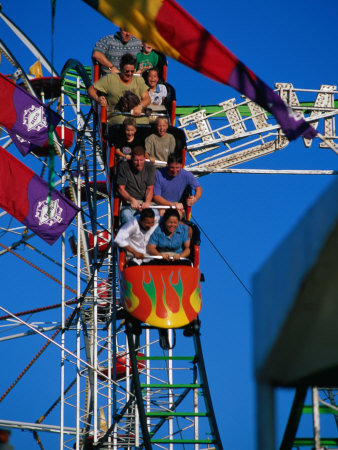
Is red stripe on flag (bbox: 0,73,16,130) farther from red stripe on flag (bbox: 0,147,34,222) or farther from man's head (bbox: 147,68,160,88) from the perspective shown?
man's head (bbox: 147,68,160,88)

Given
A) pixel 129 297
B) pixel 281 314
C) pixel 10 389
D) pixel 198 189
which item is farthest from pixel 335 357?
pixel 10 389

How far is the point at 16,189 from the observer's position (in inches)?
638

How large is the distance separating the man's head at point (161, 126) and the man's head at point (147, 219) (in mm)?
1925

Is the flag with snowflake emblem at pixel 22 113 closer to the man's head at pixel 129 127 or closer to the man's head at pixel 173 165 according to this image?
the man's head at pixel 129 127

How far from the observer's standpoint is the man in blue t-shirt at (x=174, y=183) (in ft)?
40.8

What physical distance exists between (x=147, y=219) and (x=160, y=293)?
0.86 metres

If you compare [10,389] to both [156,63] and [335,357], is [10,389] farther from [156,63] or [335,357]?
[335,357]

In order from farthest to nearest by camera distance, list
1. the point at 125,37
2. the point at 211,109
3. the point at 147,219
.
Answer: the point at 211,109
the point at 125,37
the point at 147,219

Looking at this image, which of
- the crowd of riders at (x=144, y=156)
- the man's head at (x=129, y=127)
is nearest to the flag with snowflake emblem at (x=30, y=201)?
the crowd of riders at (x=144, y=156)

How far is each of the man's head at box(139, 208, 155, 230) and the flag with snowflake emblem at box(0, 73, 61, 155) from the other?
206 inches

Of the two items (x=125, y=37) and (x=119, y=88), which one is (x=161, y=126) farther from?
(x=125, y=37)

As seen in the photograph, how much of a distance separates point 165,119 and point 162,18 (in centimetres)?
639

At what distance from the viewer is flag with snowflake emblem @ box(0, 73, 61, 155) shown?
1644 cm

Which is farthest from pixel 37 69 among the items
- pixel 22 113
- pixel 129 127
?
pixel 129 127
